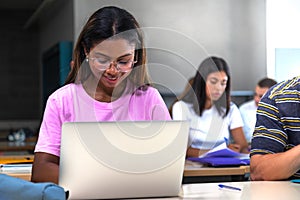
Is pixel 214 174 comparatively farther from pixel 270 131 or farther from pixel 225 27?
pixel 225 27

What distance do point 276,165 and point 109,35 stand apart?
2.52 ft

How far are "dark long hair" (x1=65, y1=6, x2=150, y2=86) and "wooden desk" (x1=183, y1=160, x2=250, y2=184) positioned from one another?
Answer: 1.31 meters

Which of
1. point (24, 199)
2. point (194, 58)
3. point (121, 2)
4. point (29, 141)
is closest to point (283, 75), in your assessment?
point (194, 58)

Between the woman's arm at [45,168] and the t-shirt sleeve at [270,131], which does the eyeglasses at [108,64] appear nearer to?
the woman's arm at [45,168]

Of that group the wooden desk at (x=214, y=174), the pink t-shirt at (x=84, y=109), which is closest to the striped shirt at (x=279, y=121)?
the pink t-shirt at (x=84, y=109)

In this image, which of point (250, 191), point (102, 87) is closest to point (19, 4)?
point (102, 87)

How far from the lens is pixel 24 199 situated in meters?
1.35

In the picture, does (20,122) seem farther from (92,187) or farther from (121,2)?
(92,187)

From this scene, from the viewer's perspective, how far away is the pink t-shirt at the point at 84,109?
225cm

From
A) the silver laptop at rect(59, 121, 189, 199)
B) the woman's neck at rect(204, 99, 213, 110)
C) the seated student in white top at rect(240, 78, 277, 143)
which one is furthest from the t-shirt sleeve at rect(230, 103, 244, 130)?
the silver laptop at rect(59, 121, 189, 199)

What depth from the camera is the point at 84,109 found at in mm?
2314

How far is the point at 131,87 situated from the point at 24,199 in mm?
1042

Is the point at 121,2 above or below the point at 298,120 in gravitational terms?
above

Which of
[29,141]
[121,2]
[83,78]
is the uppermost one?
[121,2]
